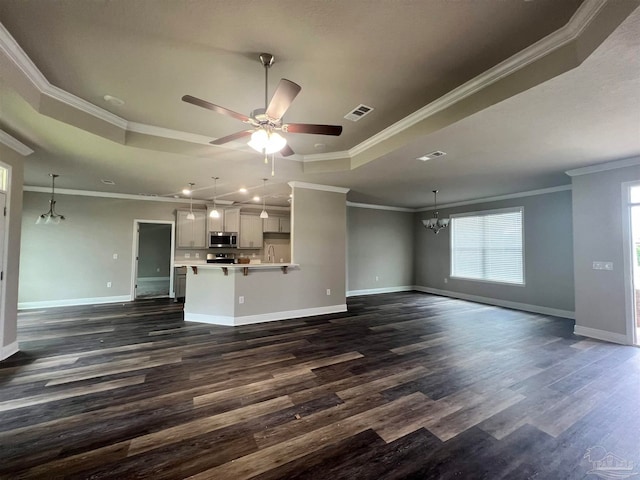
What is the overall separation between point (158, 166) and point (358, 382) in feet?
14.0

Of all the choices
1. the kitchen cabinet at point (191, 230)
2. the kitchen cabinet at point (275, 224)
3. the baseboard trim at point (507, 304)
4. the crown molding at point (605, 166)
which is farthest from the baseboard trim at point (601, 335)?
the kitchen cabinet at point (191, 230)

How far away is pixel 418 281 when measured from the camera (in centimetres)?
858

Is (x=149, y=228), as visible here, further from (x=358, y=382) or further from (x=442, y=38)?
(x=442, y=38)

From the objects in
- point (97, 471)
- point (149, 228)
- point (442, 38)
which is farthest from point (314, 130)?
point (149, 228)

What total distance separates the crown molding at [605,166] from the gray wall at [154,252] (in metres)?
11.9

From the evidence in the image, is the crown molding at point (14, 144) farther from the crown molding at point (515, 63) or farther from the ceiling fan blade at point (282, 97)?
the crown molding at point (515, 63)

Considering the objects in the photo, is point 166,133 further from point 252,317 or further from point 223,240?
point 223,240

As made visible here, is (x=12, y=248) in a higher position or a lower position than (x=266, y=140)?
lower

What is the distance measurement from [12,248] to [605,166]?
331 inches

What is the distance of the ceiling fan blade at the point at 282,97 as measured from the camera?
1.79 metres

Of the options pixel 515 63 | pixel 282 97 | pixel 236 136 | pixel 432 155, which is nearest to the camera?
pixel 282 97

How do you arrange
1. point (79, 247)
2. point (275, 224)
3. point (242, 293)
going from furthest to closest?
point (275, 224) → point (79, 247) → point (242, 293)

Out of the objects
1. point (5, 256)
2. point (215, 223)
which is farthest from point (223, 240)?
point (5, 256)

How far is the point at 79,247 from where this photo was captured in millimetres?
6141
